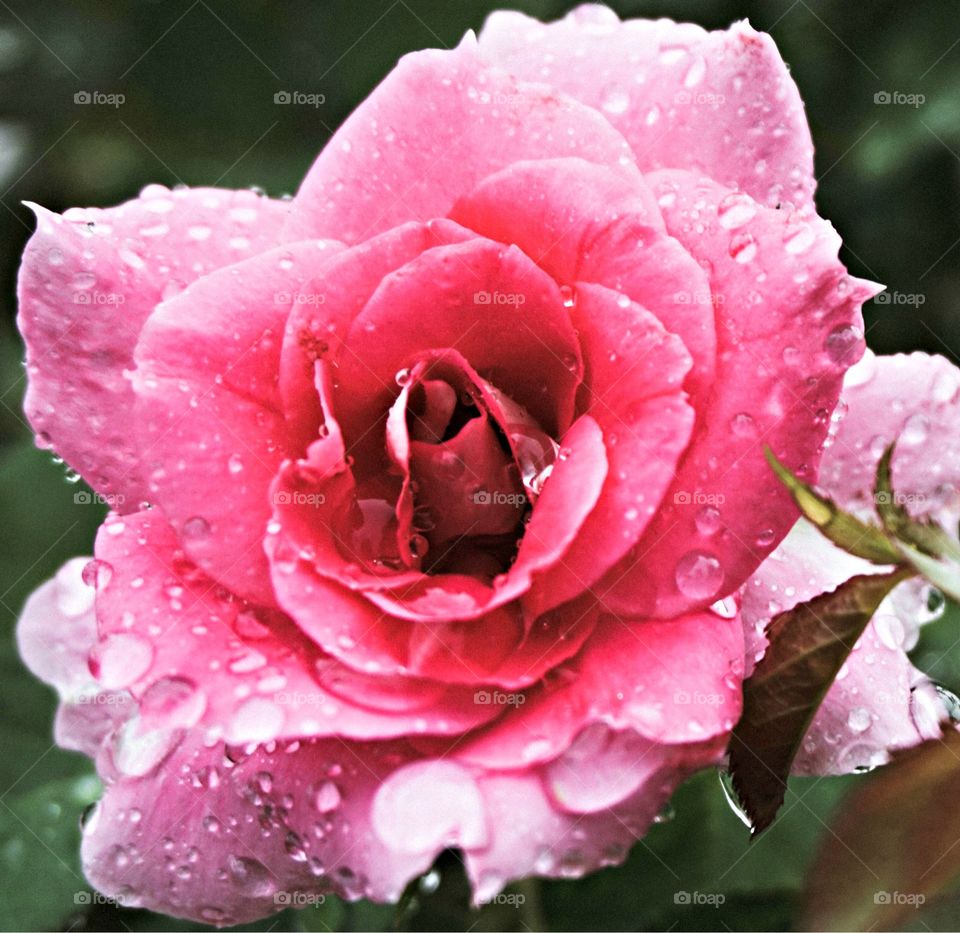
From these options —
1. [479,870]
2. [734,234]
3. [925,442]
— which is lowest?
[479,870]

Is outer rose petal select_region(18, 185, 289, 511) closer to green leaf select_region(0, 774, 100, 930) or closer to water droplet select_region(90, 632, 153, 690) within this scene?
water droplet select_region(90, 632, 153, 690)

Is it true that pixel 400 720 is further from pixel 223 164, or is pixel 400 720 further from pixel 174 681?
pixel 223 164

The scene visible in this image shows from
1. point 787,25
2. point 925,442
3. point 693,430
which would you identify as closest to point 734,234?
point 693,430

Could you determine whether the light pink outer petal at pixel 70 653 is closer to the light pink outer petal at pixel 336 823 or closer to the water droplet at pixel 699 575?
the light pink outer petal at pixel 336 823

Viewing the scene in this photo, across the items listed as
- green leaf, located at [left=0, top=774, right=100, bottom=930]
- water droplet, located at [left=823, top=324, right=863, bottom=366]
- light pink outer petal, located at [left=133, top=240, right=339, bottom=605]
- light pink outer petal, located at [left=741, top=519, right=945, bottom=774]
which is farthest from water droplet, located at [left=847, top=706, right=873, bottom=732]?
green leaf, located at [left=0, top=774, right=100, bottom=930]

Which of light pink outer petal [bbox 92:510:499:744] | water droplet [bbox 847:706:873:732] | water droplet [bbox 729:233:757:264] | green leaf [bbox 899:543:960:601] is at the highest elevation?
water droplet [bbox 729:233:757:264]

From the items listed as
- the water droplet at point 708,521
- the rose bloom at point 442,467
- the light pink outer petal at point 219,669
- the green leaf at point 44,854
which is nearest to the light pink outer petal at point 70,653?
the rose bloom at point 442,467

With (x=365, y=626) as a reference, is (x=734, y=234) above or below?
above
